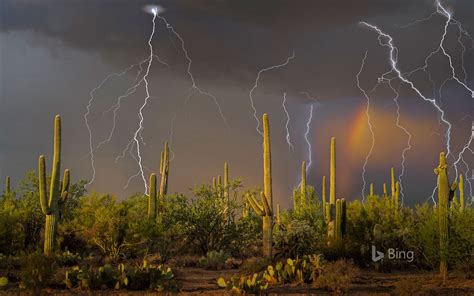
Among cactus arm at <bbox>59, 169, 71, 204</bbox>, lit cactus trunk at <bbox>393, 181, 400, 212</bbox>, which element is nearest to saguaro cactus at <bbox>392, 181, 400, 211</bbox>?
lit cactus trunk at <bbox>393, 181, 400, 212</bbox>

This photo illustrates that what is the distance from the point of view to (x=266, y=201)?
1033 inches

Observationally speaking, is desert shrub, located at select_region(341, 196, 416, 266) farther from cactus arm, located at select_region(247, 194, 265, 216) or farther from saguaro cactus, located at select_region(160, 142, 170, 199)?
saguaro cactus, located at select_region(160, 142, 170, 199)

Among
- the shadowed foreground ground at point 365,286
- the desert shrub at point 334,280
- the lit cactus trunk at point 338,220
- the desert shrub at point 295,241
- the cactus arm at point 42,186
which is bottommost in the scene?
the shadowed foreground ground at point 365,286

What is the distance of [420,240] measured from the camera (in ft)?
84.2

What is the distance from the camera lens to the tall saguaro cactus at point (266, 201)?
26.1 meters

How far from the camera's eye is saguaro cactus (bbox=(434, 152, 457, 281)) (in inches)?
923

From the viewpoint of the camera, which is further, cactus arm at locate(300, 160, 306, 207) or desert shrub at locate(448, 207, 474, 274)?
cactus arm at locate(300, 160, 306, 207)

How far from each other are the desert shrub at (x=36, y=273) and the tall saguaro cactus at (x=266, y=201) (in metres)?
10.6

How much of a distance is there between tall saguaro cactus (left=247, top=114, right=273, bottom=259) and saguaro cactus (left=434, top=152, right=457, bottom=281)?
687 cm

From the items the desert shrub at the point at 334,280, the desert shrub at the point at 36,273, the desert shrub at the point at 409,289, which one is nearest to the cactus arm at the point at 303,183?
the desert shrub at the point at 334,280

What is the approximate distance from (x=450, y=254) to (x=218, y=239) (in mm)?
11444

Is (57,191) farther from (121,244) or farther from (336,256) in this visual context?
(336,256)

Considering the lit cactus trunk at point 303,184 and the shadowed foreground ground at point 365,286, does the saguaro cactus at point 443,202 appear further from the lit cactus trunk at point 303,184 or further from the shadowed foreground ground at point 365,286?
the lit cactus trunk at point 303,184

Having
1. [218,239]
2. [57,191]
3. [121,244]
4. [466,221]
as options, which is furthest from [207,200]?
[466,221]
